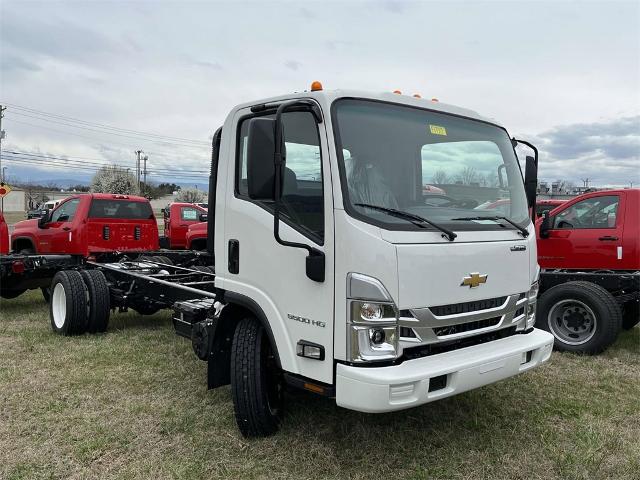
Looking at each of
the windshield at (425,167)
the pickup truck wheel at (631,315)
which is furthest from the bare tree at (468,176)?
the pickup truck wheel at (631,315)

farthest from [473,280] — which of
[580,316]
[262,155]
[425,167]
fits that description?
[580,316]

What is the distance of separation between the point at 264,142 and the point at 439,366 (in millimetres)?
1672

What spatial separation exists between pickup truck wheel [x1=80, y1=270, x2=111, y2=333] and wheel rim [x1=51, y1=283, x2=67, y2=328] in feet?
1.24

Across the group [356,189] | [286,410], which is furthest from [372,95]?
[286,410]

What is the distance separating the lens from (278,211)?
336 centimetres

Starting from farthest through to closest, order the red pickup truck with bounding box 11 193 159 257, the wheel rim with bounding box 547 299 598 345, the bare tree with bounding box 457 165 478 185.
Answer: the red pickup truck with bounding box 11 193 159 257, the wheel rim with bounding box 547 299 598 345, the bare tree with bounding box 457 165 478 185

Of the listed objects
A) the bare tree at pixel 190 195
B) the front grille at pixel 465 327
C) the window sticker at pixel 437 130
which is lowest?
the front grille at pixel 465 327

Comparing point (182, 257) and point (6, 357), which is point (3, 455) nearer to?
point (6, 357)

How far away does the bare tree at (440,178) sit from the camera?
3.87 m

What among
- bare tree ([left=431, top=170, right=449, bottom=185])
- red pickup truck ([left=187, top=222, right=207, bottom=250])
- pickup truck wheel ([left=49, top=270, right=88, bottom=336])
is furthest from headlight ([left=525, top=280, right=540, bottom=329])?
red pickup truck ([left=187, top=222, right=207, bottom=250])

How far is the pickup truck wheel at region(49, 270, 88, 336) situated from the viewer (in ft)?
22.6

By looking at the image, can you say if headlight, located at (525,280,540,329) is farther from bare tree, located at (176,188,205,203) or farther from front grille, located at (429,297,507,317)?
bare tree, located at (176,188,205,203)

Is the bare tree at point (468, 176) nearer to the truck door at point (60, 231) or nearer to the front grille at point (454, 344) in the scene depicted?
the front grille at point (454, 344)

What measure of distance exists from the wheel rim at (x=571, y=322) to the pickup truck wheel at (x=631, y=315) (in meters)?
1.06
